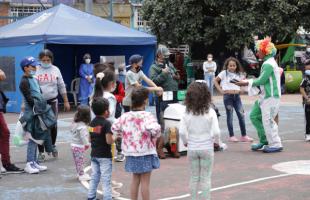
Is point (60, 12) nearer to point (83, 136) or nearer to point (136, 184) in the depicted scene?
point (83, 136)

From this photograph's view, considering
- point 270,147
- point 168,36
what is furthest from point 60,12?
point 270,147

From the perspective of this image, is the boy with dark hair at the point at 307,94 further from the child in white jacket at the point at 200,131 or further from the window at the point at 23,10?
the window at the point at 23,10

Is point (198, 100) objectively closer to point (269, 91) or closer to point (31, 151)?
point (31, 151)

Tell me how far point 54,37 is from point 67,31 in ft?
2.39

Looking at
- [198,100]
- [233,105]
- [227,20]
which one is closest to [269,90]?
[233,105]

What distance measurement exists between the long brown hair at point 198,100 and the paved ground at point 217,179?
1.35 meters

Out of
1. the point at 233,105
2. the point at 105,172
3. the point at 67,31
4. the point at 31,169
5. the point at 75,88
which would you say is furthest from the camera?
the point at 75,88

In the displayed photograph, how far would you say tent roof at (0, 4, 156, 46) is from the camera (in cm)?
1755

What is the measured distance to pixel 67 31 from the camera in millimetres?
17906

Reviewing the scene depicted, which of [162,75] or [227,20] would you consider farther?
[227,20]

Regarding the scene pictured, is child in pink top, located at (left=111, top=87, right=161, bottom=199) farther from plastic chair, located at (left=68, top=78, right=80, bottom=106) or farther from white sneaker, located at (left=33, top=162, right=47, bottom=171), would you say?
plastic chair, located at (left=68, top=78, right=80, bottom=106)

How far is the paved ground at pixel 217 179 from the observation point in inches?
285

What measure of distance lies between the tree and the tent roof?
273 inches

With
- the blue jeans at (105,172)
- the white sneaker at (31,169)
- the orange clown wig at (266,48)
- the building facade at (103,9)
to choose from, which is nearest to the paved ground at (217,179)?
the white sneaker at (31,169)
